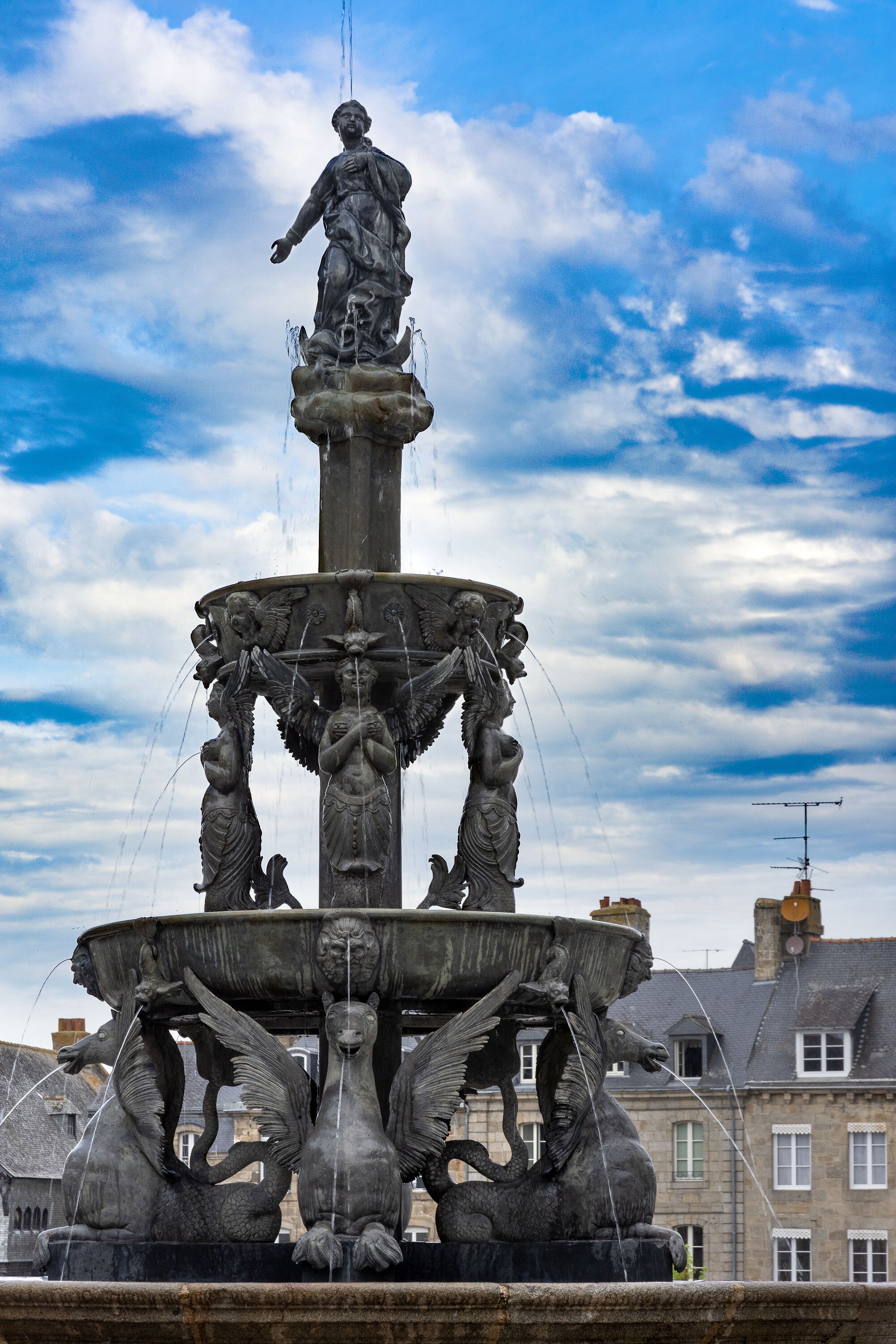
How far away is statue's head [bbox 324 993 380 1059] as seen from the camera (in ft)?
39.2

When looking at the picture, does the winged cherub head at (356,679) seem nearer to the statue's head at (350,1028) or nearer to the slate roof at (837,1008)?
the statue's head at (350,1028)

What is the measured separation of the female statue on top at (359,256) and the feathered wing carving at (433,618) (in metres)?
2.36

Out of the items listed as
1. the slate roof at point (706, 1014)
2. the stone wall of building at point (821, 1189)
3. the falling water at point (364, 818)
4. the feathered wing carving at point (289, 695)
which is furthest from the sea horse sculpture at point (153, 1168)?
the slate roof at point (706, 1014)

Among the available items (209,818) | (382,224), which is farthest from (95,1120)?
(382,224)

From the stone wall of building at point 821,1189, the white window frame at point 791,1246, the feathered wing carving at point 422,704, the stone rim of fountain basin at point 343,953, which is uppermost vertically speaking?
the feathered wing carving at point 422,704

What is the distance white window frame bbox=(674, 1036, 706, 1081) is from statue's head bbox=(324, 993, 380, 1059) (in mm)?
48913

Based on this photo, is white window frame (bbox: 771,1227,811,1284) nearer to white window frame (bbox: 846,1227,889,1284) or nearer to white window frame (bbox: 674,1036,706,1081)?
white window frame (bbox: 846,1227,889,1284)

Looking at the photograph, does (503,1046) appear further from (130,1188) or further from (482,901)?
(130,1188)

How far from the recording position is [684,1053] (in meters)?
60.0

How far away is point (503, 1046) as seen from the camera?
1384cm

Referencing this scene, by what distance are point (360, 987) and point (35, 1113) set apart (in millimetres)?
58336

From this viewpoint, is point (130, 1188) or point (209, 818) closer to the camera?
point (130, 1188)

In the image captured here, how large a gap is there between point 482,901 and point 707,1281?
12.6ft

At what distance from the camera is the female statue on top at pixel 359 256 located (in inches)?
609
